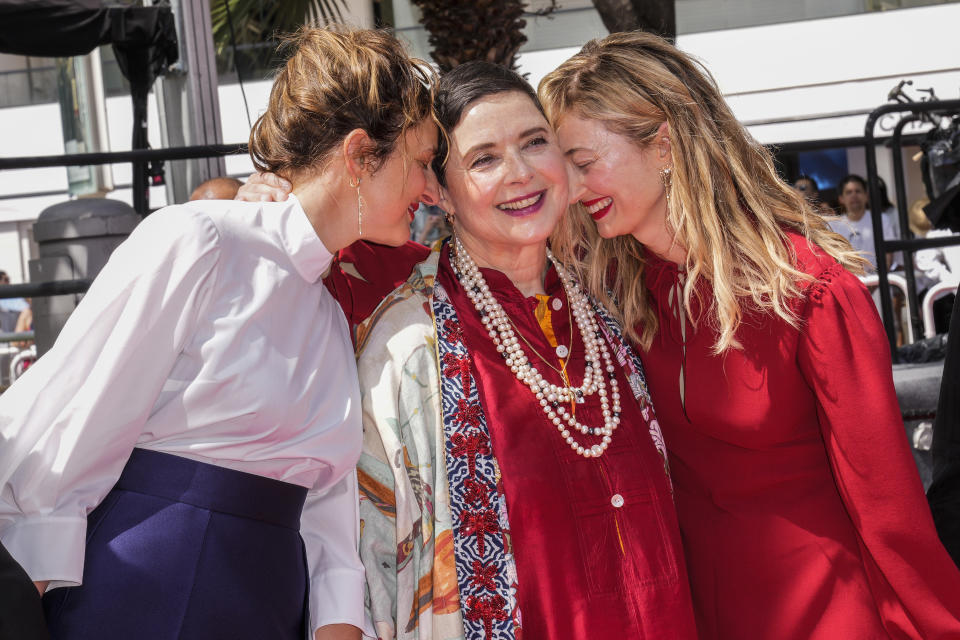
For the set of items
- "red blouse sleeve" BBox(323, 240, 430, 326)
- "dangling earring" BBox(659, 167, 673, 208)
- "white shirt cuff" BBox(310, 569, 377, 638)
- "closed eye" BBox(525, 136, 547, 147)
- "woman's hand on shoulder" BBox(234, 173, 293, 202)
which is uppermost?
"closed eye" BBox(525, 136, 547, 147)

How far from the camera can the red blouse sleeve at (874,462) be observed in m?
2.20

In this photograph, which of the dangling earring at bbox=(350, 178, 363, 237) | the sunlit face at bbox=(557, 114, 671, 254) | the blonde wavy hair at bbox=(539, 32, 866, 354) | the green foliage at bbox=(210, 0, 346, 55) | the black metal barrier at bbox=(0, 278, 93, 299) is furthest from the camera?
the green foliage at bbox=(210, 0, 346, 55)

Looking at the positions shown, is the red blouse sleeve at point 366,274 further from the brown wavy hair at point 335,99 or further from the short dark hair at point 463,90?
the brown wavy hair at point 335,99

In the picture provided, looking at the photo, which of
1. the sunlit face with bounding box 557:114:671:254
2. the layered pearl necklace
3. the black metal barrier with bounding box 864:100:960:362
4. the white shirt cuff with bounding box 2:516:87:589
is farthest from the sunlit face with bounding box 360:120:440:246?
the black metal barrier with bounding box 864:100:960:362

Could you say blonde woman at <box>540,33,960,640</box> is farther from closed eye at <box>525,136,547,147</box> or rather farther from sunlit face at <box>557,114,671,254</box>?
closed eye at <box>525,136,547,147</box>

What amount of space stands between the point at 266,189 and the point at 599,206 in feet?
2.97

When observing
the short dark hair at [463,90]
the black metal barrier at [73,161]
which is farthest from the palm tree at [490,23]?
the short dark hair at [463,90]

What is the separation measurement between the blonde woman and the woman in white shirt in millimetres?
631

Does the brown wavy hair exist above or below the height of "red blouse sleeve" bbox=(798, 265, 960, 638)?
above

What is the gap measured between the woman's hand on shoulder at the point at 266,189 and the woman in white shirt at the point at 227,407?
2cm

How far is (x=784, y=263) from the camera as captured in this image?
94.2 inches

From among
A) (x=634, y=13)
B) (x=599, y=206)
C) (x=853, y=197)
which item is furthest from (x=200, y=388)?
(x=853, y=197)

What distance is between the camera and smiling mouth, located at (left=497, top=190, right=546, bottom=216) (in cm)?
258

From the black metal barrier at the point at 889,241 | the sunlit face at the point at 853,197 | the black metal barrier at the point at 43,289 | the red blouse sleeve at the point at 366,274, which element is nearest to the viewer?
the red blouse sleeve at the point at 366,274
